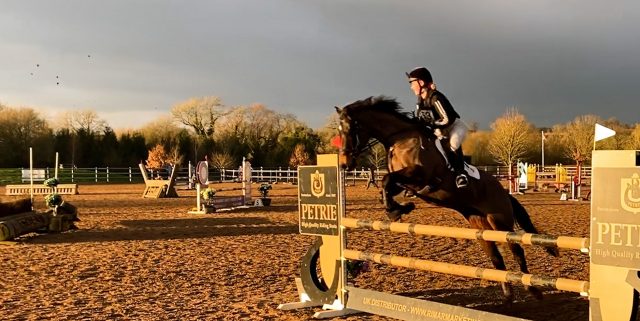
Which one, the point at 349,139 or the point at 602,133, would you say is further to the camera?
A: the point at 349,139

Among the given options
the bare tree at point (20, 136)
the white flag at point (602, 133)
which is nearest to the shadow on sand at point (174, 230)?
the white flag at point (602, 133)

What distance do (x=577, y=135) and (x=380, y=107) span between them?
4323cm

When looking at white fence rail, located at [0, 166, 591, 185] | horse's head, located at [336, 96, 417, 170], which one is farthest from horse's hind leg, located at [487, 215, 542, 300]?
white fence rail, located at [0, 166, 591, 185]

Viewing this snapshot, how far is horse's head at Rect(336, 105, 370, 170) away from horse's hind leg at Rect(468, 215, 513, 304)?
57.7 inches

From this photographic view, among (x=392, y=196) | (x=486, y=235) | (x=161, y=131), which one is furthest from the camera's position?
(x=161, y=131)

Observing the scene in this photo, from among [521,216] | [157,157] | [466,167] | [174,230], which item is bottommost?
[174,230]

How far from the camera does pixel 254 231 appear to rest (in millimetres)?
12789

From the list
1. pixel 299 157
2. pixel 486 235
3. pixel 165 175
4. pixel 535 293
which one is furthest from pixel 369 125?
pixel 299 157

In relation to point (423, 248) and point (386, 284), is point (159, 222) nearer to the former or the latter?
point (423, 248)

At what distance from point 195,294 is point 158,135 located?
5704 centimetres

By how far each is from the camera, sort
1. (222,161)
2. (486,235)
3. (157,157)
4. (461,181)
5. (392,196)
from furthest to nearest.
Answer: (157,157), (222,161), (461,181), (392,196), (486,235)

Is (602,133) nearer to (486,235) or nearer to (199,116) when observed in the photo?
(486,235)

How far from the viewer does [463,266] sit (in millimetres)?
4758

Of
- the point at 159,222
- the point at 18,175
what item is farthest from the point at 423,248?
the point at 18,175
